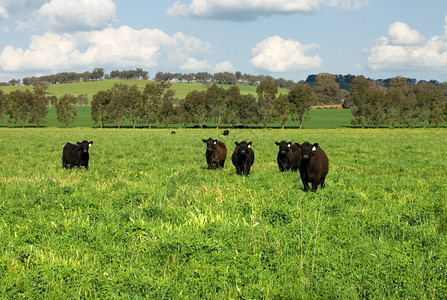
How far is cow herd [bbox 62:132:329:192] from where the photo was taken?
11.4 metres

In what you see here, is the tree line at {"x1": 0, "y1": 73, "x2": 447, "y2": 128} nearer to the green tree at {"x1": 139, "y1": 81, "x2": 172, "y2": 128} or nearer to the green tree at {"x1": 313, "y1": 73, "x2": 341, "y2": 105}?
the green tree at {"x1": 139, "y1": 81, "x2": 172, "y2": 128}

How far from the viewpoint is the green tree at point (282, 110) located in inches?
3862

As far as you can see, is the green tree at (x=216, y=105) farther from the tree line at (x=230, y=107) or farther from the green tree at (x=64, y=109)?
the green tree at (x=64, y=109)

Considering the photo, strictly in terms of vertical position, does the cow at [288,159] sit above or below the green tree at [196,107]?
below

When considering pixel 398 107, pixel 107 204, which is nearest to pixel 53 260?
pixel 107 204

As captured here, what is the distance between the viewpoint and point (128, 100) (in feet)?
335

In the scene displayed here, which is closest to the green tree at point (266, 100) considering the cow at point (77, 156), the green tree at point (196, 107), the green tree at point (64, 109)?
the green tree at point (196, 107)

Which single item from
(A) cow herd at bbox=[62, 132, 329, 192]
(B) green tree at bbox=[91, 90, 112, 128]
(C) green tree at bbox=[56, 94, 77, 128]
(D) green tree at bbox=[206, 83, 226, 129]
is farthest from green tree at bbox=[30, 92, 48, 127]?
(A) cow herd at bbox=[62, 132, 329, 192]

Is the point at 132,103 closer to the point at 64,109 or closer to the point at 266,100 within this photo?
the point at 64,109

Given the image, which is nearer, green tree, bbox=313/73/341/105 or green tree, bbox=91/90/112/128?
green tree, bbox=91/90/112/128

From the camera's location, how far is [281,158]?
16188 mm

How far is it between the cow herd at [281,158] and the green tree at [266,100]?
84.3 metres

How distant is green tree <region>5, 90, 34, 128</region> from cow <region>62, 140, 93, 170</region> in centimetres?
9839

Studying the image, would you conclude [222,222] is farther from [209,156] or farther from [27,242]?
[209,156]
